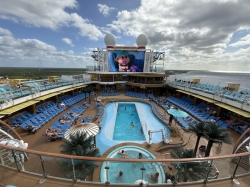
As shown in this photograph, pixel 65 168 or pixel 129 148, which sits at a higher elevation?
pixel 65 168

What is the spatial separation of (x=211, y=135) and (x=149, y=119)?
7697 millimetres

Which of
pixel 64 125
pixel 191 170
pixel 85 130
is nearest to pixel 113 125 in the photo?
pixel 64 125

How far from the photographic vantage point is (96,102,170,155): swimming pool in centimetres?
979

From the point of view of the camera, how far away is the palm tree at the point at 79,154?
3.45 meters

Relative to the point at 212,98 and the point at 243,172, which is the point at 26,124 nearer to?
the point at 243,172

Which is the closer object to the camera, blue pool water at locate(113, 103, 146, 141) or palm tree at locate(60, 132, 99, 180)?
palm tree at locate(60, 132, 99, 180)

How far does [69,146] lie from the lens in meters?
5.59

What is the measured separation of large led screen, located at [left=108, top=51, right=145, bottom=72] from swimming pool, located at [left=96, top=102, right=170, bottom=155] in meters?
12.0

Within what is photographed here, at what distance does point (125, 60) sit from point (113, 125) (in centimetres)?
1973

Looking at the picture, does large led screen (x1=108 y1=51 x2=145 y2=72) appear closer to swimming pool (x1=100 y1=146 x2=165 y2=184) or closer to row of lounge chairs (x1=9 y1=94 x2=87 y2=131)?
row of lounge chairs (x1=9 y1=94 x2=87 y2=131)

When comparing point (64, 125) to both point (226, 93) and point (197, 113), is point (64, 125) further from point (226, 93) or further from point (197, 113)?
point (226, 93)

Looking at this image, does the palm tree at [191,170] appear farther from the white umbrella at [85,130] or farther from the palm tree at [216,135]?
the white umbrella at [85,130]

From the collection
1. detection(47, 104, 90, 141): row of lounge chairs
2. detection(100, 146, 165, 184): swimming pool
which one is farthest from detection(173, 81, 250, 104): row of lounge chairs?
detection(47, 104, 90, 141): row of lounge chairs

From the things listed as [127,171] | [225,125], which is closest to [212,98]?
[225,125]
